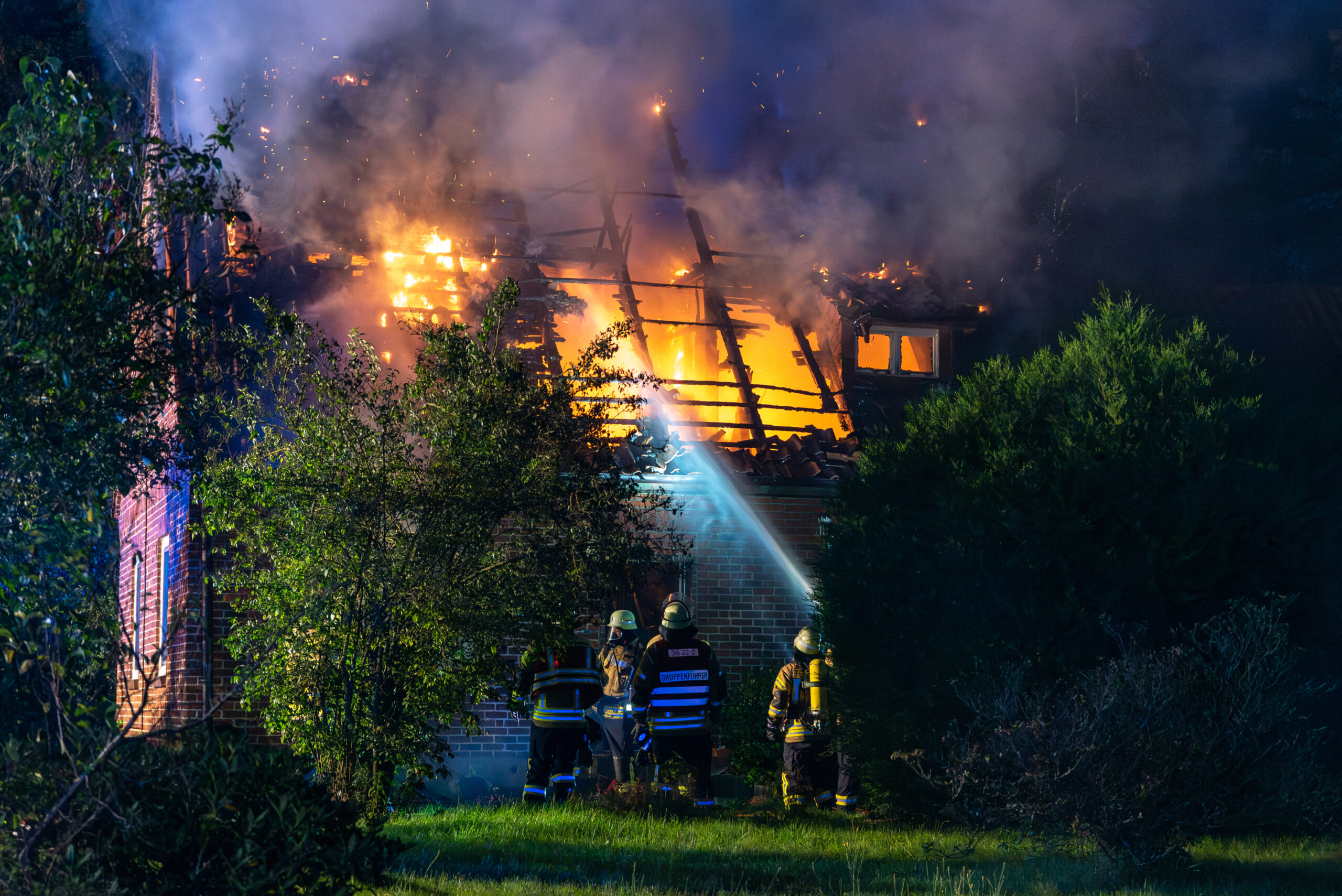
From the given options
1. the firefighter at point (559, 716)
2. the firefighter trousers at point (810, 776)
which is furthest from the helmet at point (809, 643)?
the firefighter at point (559, 716)

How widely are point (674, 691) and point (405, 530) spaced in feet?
10.2

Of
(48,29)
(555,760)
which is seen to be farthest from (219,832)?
(48,29)

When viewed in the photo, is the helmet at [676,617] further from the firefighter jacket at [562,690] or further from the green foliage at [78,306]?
the green foliage at [78,306]

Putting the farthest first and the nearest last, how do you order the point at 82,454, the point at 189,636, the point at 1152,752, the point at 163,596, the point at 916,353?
1. the point at 916,353
2. the point at 163,596
3. the point at 189,636
4. the point at 1152,752
5. the point at 82,454

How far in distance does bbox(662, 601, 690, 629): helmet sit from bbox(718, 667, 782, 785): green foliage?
209 centimetres

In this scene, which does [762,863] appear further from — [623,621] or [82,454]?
[82,454]

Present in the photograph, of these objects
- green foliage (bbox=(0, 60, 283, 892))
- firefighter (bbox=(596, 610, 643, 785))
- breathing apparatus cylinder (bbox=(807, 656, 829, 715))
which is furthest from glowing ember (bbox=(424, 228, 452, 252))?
green foliage (bbox=(0, 60, 283, 892))

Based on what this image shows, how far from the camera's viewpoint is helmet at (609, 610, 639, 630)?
375 inches

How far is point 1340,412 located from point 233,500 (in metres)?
7.96

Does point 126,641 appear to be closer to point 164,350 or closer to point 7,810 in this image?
point 7,810

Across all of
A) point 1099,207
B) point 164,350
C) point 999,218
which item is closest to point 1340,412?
point 164,350

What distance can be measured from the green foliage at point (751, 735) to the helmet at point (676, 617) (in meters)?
2.09

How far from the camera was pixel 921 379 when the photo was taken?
15.0 m

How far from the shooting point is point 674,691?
900 centimetres
